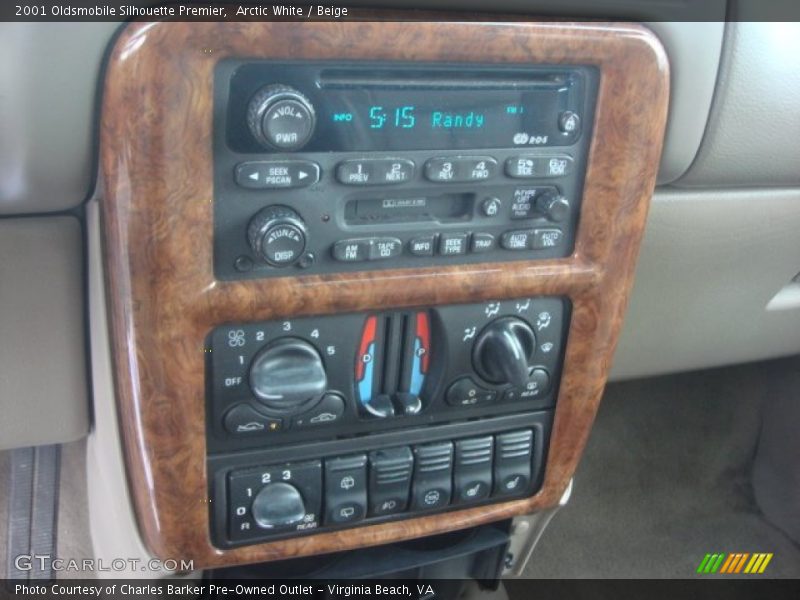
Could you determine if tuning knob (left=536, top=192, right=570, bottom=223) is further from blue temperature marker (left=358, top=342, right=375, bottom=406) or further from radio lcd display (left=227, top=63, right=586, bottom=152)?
blue temperature marker (left=358, top=342, right=375, bottom=406)

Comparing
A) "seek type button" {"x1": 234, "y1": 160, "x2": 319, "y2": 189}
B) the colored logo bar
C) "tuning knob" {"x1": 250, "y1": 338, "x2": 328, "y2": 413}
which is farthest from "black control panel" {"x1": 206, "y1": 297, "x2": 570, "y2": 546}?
the colored logo bar

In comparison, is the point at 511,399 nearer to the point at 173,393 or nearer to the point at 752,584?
the point at 173,393

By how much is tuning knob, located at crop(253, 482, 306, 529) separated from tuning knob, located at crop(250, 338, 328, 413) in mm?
101

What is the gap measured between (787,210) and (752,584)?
2.72ft

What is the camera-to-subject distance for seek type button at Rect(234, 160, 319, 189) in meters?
0.63

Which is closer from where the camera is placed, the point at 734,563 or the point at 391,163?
the point at 391,163

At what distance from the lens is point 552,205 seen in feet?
2.40

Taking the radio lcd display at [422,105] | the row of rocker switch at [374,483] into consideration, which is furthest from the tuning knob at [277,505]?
the radio lcd display at [422,105]

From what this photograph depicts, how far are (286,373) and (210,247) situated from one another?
0.42ft

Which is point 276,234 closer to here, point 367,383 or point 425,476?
point 367,383

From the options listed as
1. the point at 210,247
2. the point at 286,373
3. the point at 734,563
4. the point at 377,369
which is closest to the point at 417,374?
the point at 377,369

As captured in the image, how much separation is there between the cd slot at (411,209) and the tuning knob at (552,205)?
63 millimetres

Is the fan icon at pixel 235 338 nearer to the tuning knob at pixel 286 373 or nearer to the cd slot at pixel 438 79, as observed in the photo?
the tuning knob at pixel 286 373

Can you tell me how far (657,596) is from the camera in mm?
1489
